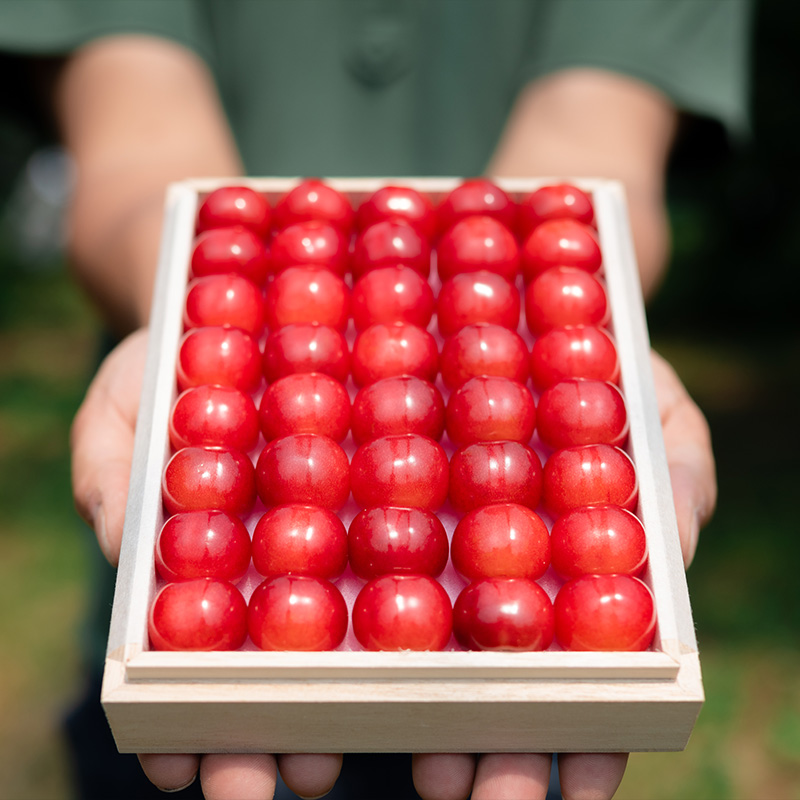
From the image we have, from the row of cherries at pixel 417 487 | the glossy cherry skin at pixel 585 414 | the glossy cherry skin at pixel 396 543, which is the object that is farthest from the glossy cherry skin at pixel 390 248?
the glossy cherry skin at pixel 396 543

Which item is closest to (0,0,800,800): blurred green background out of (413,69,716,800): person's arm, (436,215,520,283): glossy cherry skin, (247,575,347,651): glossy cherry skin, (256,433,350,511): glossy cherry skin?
(413,69,716,800): person's arm

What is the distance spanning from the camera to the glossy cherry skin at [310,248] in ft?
5.20

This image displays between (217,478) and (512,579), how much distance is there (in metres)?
0.45

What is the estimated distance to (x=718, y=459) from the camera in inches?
138

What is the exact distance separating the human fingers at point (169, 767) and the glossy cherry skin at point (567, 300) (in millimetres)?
891

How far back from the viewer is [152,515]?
1.23 m

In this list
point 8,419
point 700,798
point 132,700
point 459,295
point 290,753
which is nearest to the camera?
point 132,700

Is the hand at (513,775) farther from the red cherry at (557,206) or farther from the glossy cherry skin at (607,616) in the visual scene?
the red cherry at (557,206)

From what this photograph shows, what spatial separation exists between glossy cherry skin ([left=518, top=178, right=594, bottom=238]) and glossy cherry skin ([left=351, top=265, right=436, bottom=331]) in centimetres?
27

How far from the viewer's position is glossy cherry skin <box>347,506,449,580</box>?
1201mm

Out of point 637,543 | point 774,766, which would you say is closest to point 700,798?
point 774,766

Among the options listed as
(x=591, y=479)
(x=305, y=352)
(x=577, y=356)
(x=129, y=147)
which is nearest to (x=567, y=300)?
(x=577, y=356)

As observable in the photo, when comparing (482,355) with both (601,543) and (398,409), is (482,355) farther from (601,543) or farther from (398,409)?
(601,543)

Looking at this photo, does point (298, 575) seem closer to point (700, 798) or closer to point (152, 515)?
point (152, 515)
